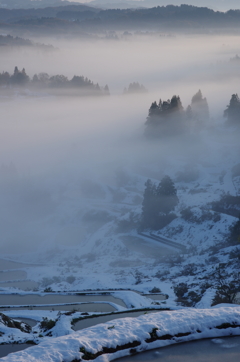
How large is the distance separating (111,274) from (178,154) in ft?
180

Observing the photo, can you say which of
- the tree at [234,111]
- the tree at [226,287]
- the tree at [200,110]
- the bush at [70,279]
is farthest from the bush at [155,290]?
the tree at [200,110]

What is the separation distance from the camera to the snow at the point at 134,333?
36.9 feet

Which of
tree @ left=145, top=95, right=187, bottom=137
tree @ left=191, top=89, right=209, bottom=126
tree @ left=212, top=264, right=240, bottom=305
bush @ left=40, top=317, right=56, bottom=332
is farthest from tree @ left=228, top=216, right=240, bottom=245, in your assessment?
tree @ left=191, top=89, right=209, bottom=126

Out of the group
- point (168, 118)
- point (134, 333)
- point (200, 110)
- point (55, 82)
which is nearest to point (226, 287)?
point (134, 333)

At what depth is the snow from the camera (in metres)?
11.2

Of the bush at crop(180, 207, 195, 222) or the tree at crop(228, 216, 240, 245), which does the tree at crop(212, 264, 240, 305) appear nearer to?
the tree at crop(228, 216, 240, 245)

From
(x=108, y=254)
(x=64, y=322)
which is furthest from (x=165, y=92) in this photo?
(x=64, y=322)

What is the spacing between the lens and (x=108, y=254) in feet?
176

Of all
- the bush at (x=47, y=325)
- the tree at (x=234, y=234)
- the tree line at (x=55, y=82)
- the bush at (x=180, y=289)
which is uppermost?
the tree line at (x=55, y=82)

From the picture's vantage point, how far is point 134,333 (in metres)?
12.4

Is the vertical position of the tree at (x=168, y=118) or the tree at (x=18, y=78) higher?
the tree at (x=18, y=78)

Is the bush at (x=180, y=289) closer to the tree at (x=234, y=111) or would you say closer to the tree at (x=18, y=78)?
the tree at (x=234, y=111)

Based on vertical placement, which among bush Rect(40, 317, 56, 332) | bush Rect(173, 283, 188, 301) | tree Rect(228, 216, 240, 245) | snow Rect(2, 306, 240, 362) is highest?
snow Rect(2, 306, 240, 362)

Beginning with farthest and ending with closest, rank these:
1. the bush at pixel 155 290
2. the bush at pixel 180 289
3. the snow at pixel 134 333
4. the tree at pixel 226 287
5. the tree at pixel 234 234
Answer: the tree at pixel 234 234
the bush at pixel 155 290
the bush at pixel 180 289
the tree at pixel 226 287
the snow at pixel 134 333
